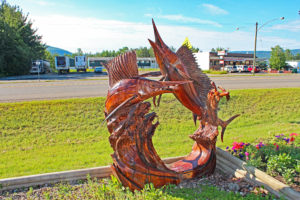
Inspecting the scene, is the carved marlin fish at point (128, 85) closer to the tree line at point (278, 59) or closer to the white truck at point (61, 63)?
the white truck at point (61, 63)

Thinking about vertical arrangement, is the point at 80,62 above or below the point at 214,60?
below

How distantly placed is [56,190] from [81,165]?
146cm

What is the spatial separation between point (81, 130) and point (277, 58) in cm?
5146

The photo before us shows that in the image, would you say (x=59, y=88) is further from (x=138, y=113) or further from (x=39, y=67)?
(x=39, y=67)

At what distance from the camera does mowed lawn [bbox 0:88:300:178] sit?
21.0 ft

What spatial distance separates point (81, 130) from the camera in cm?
829

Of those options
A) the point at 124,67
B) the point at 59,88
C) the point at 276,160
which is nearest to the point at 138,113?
the point at 124,67

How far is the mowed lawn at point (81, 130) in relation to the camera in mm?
6406

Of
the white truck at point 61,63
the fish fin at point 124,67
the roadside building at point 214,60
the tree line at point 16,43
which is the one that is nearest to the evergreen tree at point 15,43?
the tree line at point 16,43

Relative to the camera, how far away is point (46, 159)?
→ 645cm

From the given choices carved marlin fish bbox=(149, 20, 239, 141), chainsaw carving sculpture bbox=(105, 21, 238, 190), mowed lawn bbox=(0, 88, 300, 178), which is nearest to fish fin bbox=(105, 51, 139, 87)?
chainsaw carving sculpture bbox=(105, 21, 238, 190)

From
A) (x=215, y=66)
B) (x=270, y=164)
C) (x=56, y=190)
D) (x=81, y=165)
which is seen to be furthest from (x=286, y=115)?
(x=215, y=66)

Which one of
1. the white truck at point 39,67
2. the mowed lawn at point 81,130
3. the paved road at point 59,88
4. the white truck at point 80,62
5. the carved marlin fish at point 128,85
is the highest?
the white truck at point 80,62

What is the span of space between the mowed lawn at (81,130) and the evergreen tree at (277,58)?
145 ft
